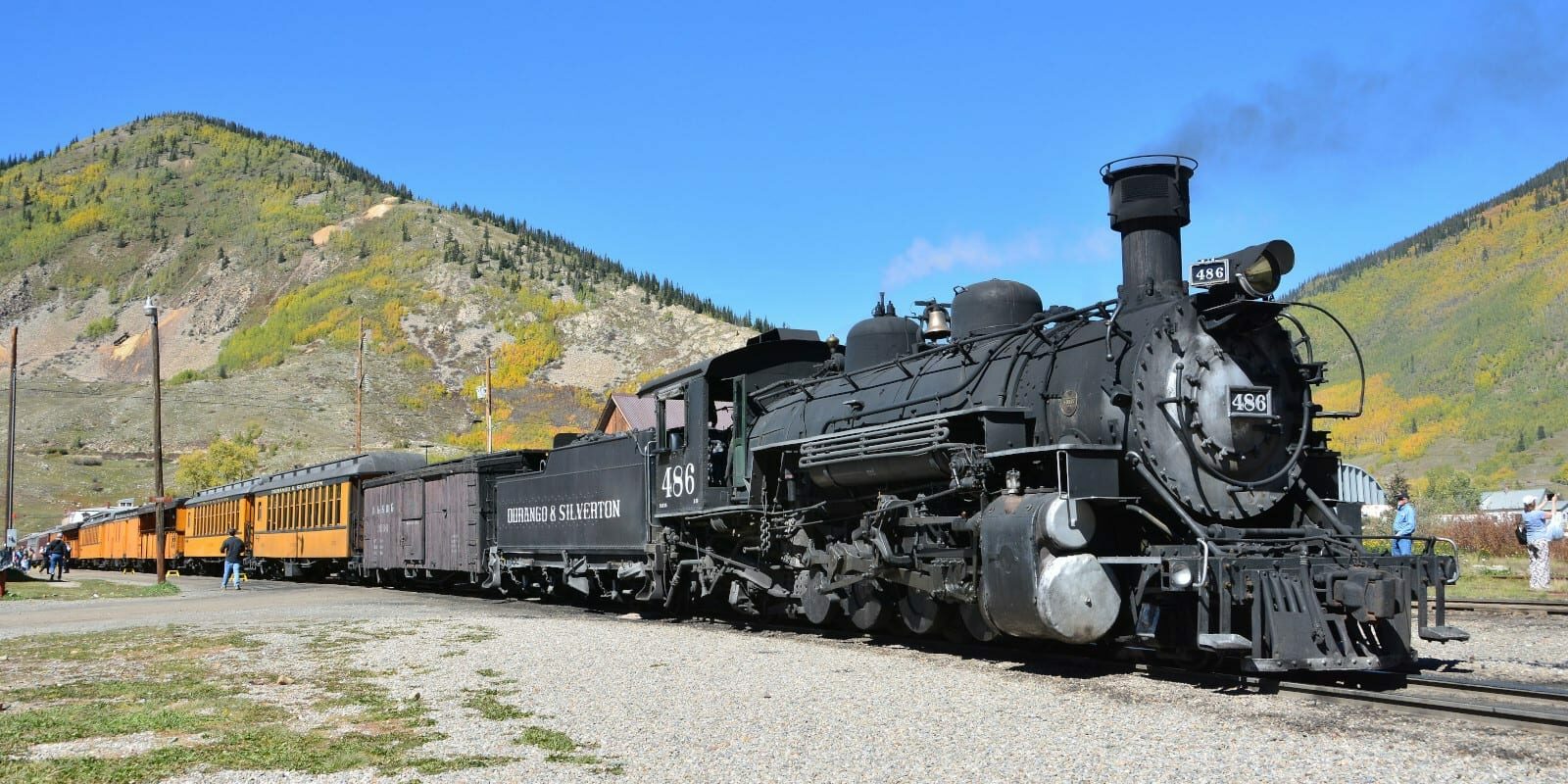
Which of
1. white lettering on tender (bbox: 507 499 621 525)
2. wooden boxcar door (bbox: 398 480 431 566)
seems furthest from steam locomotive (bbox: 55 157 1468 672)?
wooden boxcar door (bbox: 398 480 431 566)

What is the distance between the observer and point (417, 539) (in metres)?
26.3

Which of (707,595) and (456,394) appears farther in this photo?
(456,394)

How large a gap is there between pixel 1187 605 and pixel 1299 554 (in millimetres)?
977

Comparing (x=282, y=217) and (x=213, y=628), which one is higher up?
(x=282, y=217)

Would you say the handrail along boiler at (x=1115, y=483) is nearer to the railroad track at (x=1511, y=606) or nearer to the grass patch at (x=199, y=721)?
the grass patch at (x=199, y=721)

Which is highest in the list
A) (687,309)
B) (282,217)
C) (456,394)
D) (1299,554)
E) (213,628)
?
(282,217)

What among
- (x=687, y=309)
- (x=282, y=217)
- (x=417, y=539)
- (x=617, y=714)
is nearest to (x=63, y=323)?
(x=282, y=217)

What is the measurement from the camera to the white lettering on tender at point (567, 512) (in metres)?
18.2

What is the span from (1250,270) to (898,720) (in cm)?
487

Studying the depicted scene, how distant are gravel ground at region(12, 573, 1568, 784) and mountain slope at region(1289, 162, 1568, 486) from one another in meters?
76.3

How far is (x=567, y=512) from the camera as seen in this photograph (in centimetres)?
1972

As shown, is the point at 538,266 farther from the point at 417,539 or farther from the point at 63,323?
the point at 417,539

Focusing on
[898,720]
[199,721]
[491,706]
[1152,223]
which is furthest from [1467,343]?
[199,721]

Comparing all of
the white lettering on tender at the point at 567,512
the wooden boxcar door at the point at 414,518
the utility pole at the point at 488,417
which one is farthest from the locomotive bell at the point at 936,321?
the utility pole at the point at 488,417
